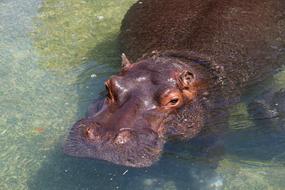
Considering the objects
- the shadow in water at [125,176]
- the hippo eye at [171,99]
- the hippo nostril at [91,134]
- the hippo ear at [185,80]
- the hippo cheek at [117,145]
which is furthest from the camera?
the shadow in water at [125,176]

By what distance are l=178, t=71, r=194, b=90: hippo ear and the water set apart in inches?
22.6

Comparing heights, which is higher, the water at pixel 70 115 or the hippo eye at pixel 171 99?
the hippo eye at pixel 171 99

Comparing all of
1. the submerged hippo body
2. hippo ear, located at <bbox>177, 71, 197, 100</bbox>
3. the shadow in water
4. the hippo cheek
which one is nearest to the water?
the shadow in water

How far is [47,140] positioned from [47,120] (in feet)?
1.18

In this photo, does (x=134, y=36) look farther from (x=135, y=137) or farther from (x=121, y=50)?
(x=135, y=137)

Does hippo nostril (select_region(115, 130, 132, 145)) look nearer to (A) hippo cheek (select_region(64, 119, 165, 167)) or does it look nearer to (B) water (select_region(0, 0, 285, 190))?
(A) hippo cheek (select_region(64, 119, 165, 167))

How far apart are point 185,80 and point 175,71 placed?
145 millimetres

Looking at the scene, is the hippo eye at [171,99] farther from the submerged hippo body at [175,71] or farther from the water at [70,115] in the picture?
the water at [70,115]

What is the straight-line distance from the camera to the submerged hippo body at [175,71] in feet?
15.5

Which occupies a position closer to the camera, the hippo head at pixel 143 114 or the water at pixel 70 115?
the hippo head at pixel 143 114

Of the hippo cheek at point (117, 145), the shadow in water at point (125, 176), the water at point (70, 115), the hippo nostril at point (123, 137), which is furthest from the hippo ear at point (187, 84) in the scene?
the hippo nostril at point (123, 137)

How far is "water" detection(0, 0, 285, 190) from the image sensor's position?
5.76 meters

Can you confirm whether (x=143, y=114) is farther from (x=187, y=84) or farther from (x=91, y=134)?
(x=187, y=84)

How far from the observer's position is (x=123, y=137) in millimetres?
4621
